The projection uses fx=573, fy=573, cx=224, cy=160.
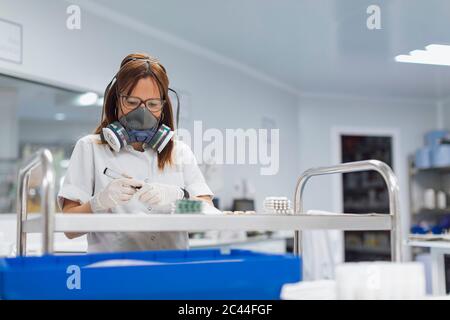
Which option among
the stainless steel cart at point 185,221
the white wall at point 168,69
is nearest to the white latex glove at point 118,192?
the stainless steel cart at point 185,221

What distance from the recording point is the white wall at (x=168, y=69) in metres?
3.60

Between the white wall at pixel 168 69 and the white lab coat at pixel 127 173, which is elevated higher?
the white wall at pixel 168 69

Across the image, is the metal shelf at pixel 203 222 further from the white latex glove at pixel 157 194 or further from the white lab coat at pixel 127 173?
the white lab coat at pixel 127 173

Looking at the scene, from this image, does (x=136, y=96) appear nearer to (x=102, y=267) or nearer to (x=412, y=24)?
(x=102, y=267)

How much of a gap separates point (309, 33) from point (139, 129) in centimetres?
348

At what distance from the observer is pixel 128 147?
65.7 inches

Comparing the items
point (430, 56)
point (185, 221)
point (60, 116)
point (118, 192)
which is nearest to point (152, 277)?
point (185, 221)

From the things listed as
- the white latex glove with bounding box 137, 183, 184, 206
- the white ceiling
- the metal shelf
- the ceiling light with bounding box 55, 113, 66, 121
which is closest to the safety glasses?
the white latex glove with bounding box 137, 183, 184, 206

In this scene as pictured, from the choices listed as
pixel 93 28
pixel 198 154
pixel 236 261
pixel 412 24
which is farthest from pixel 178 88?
pixel 236 261

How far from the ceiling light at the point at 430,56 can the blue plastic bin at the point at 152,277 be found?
4655 millimetres

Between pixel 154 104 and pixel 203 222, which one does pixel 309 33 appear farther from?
pixel 203 222

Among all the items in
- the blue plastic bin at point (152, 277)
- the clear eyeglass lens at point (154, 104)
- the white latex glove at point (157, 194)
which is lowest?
the blue plastic bin at point (152, 277)

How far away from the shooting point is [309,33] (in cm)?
482
